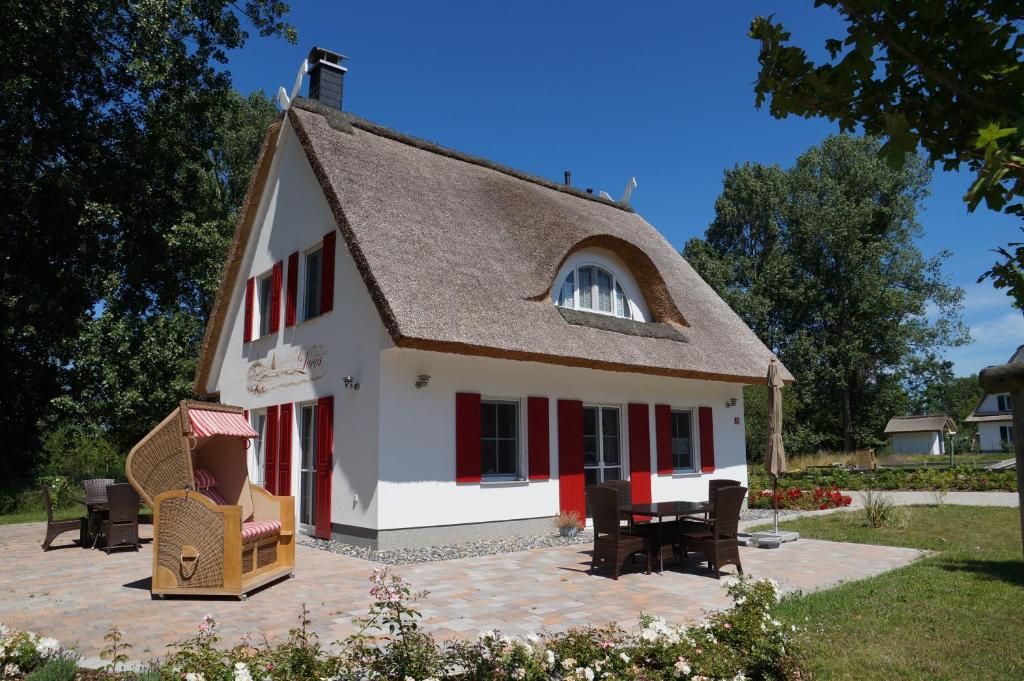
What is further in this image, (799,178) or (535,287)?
(799,178)

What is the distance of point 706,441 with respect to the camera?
43.8 feet

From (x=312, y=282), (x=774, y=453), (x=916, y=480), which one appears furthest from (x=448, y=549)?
(x=916, y=480)

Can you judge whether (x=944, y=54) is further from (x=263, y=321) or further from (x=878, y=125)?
(x=263, y=321)

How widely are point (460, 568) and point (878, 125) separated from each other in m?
6.73

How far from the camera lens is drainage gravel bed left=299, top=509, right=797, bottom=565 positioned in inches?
337

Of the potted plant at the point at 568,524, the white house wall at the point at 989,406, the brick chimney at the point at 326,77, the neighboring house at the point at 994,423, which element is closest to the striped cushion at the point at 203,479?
the potted plant at the point at 568,524

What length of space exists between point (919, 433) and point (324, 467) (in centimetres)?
4351

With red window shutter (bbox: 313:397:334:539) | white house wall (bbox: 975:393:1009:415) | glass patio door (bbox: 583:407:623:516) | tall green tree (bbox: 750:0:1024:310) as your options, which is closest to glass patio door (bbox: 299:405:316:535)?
red window shutter (bbox: 313:397:334:539)

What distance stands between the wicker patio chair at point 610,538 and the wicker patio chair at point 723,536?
64cm

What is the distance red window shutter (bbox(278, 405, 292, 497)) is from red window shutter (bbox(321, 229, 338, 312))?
2034 mm

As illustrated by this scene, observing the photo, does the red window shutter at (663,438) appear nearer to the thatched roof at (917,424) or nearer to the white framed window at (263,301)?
the white framed window at (263,301)

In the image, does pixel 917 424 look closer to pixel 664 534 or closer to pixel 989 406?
pixel 989 406

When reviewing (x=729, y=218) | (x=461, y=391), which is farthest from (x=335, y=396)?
(x=729, y=218)

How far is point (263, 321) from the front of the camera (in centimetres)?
1315
